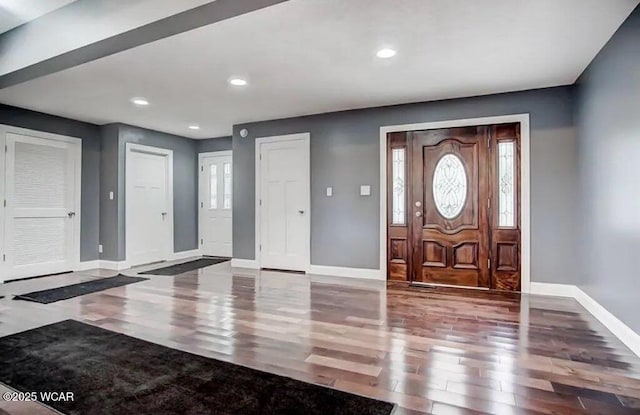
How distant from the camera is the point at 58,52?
2775mm

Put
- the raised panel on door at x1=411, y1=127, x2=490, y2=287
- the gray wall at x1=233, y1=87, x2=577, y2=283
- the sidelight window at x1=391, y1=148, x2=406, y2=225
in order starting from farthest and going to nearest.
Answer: the sidelight window at x1=391, y1=148, x2=406, y2=225, the raised panel on door at x1=411, y1=127, x2=490, y2=287, the gray wall at x1=233, y1=87, x2=577, y2=283

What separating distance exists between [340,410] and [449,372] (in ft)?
2.69

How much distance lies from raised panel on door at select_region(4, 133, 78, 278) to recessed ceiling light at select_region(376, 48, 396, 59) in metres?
5.16

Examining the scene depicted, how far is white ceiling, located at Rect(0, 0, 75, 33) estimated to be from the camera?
272 cm

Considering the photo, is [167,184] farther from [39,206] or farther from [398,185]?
[398,185]

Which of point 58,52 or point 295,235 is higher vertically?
point 58,52

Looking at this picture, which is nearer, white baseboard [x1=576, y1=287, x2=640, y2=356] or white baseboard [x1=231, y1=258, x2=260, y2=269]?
white baseboard [x1=576, y1=287, x2=640, y2=356]

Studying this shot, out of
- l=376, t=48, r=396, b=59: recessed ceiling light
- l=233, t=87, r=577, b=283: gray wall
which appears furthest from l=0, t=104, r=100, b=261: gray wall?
l=376, t=48, r=396, b=59: recessed ceiling light

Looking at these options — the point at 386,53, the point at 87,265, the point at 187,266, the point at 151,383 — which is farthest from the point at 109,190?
the point at 386,53

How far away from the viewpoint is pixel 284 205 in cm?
599

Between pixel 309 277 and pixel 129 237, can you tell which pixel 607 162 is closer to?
pixel 309 277

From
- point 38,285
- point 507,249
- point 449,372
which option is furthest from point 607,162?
point 38,285

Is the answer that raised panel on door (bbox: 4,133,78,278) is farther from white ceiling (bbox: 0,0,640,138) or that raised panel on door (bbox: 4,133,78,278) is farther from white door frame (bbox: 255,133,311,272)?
white door frame (bbox: 255,133,311,272)

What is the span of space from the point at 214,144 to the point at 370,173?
377 centimetres
